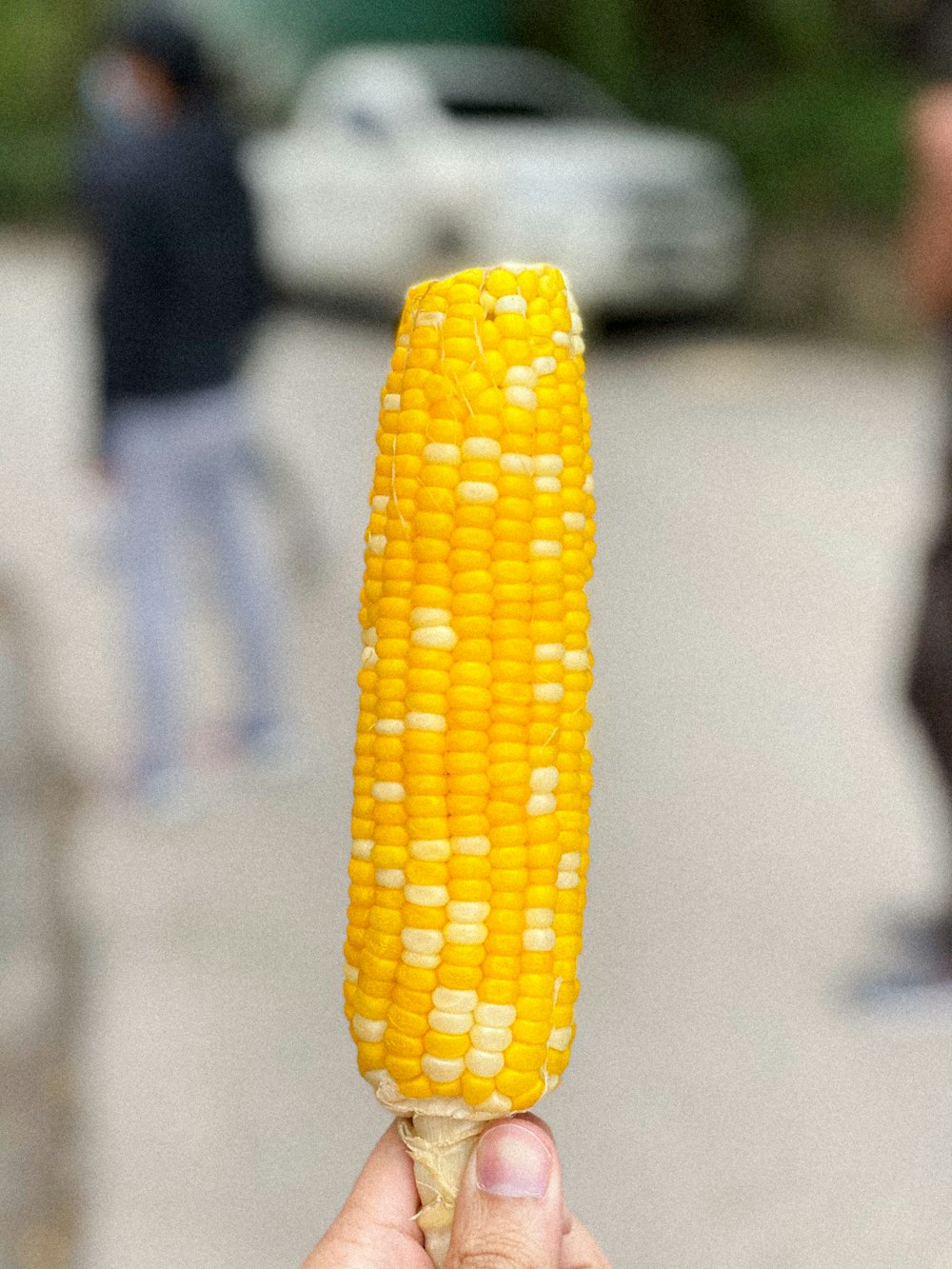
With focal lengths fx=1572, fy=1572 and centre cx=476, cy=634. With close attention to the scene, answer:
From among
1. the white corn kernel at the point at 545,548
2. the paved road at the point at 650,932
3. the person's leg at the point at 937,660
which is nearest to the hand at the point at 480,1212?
the white corn kernel at the point at 545,548

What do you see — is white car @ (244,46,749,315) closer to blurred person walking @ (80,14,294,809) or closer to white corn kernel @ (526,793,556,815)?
blurred person walking @ (80,14,294,809)

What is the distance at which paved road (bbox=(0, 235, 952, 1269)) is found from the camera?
3033 mm

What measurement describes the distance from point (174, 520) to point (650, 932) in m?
1.77

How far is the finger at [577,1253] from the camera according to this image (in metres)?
1.42

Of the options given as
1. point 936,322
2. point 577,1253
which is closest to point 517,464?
point 577,1253

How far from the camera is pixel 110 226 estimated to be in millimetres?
4098

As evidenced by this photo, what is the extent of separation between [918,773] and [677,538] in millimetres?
2573

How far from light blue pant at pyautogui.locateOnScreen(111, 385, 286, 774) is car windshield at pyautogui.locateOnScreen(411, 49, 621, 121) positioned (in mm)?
9152

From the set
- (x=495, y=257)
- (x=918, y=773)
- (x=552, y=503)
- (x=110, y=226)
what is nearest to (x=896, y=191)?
(x=495, y=257)

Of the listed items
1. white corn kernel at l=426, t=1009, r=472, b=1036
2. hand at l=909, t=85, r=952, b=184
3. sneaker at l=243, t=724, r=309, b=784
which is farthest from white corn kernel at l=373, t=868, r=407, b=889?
sneaker at l=243, t=724, r=309, b=784

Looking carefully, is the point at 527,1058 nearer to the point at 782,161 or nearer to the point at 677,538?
the point at 677,538

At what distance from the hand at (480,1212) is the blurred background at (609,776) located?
1.67 metres

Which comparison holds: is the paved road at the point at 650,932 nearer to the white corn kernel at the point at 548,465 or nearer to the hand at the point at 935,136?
the hand at the point at 935,136

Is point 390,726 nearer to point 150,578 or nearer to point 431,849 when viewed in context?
point 431,849
